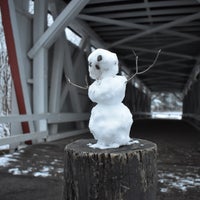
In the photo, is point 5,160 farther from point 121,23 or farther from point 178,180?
point 121,23

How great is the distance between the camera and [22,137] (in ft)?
22.0

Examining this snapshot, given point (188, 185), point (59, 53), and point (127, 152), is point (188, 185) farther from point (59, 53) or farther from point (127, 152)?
point (59, 53)

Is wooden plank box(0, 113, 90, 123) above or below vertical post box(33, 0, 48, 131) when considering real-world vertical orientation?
below

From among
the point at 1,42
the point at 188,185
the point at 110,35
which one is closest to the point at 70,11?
the point at 1,42

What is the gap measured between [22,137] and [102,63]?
177 inches

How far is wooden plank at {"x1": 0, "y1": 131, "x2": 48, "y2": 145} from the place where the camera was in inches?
237

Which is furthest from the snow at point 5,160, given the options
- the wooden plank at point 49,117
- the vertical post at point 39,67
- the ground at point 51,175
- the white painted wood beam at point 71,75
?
the white painted wood beam at point 71,75

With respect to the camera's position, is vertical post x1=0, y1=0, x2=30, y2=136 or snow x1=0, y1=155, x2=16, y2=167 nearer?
snow x1=0, y1=155, x2=16, y2=167

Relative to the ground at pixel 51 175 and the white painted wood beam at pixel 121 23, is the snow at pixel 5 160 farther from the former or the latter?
the white painted wood beam at pixel 121 23

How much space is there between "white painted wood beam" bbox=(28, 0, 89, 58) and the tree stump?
5375 millimetres

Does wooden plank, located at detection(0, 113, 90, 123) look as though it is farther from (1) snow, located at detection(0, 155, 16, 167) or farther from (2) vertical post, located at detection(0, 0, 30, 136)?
(1) snow, located at detection(0, 155, 16, 167)

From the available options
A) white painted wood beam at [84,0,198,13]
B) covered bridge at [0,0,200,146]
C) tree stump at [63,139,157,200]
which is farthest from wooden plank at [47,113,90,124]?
tree stump at [63,139,157,200]

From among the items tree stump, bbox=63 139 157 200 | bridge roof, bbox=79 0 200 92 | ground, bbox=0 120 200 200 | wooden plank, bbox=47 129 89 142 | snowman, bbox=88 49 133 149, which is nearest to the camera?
tree stump, bbox=63 139 157 200

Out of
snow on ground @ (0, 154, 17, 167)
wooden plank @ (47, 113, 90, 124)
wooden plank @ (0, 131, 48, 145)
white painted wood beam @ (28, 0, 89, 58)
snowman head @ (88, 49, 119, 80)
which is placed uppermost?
white painted wood beam @ (28, 0, 89, 58)
